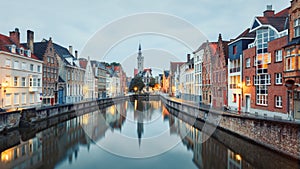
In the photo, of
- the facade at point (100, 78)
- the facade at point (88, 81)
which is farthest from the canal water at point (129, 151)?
the facade at point (100, 78)

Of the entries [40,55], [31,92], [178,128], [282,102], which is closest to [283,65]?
[282,102]

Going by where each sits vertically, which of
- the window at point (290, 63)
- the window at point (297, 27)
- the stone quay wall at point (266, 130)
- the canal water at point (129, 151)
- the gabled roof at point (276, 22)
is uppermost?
the gabled roof at point (276, 22)

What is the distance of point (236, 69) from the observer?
2514cm

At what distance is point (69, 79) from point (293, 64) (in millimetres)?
35795

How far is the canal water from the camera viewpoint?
41.7 ft

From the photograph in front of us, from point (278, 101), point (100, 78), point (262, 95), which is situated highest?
point (100, 78)

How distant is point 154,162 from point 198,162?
2694mm

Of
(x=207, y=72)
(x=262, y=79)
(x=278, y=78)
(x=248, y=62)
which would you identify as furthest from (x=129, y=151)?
(x=207, y=72)

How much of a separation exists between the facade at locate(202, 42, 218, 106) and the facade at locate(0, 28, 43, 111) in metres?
24.2

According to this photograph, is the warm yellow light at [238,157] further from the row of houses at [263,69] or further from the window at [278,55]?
the window at [278,55]

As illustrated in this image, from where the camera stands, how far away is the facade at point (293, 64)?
583 inches

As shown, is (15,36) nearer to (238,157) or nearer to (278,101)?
(238,157)

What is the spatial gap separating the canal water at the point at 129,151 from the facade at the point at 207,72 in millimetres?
13439

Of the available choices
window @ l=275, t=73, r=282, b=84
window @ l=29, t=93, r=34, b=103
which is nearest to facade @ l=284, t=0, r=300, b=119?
window @ l=275, t=73, r=282, b=84
